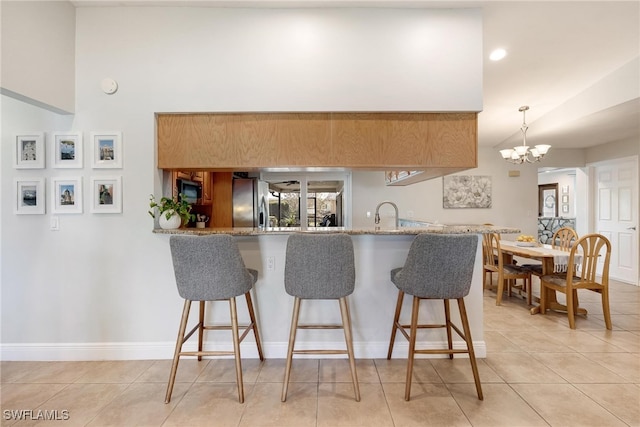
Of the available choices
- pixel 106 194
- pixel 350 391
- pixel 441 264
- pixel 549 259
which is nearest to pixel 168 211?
pixel 106 194

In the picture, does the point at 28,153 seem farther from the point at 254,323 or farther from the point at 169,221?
the point at 254,323

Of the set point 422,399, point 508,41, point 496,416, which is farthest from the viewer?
point 508,41

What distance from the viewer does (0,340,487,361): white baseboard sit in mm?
2252

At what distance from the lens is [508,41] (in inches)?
105

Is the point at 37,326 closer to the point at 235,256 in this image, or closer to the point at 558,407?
the point at 235,256

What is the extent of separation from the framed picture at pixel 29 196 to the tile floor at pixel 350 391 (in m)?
1.17

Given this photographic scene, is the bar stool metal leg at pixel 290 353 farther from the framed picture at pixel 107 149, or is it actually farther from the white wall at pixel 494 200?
the white wall at pixel 494 200

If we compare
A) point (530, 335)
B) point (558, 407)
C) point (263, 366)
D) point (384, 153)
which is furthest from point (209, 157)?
point (530, 335)

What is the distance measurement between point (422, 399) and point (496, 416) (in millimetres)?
396

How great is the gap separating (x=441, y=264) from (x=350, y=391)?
1.00 m

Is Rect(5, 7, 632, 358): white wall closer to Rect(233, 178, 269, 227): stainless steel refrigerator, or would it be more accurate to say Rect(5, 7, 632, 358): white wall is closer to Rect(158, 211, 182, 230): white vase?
Rect(158, 211, 182, 230): white vase

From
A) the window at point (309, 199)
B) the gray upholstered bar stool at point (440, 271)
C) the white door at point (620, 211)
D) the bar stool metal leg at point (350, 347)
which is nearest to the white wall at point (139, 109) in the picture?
the bar stool metal leg at point (350, 347)

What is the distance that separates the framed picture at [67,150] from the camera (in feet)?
7.34

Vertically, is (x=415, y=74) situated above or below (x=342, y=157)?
above
